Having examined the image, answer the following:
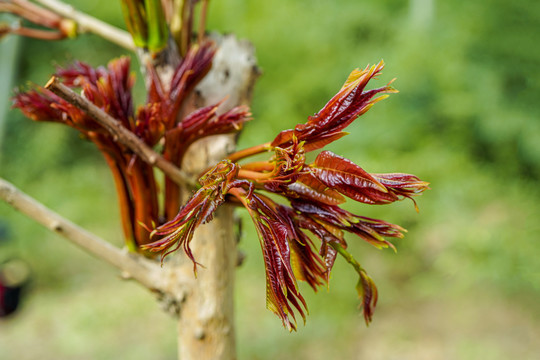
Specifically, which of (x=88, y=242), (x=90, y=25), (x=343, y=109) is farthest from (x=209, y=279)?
(x=90, y=25)

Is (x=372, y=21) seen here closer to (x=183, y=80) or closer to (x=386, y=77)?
(x=386, y=77)

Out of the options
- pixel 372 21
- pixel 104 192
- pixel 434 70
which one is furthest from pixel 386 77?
pixel 104 192

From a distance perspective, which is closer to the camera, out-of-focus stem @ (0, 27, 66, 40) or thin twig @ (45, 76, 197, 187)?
thin twig @ (45, 76, 197, 187)

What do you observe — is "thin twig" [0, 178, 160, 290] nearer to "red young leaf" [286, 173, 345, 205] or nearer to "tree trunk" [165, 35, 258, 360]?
"tree trunk" [165, 35, 258, 360]

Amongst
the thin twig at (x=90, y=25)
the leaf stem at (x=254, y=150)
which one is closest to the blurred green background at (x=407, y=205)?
the thin twig at (x=90, y=25)

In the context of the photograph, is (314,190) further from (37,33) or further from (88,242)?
(37,33)

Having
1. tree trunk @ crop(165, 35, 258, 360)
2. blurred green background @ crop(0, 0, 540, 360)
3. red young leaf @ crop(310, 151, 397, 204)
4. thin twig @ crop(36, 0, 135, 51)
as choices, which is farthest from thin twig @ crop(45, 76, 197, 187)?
blurred green background @ crop(0, 0, 540, 360)

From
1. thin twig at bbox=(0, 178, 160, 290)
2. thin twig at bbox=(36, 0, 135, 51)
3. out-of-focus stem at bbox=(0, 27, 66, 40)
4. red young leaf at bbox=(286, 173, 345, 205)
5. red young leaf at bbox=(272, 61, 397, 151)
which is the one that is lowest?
thin twig at bbox=(0, 178, 160, 290)

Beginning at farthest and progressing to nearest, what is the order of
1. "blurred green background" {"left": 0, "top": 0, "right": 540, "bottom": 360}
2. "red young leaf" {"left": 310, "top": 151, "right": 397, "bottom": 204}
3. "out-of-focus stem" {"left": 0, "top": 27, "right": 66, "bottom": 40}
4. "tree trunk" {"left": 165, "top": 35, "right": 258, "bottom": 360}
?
"blurred green background" {"left": 0, "top": 0, "right": 540, "bottom": 360} → "out-of-focus stem" {"left": 0, "top": 27, "right": 66, "bottom": 40} → "tree trunk" {"left": 165, "top": 35, "right": 258, "bottom": 360} → "red young leaf" {"left": 310, "top": 151, "right": 397, "bottom": 204}
